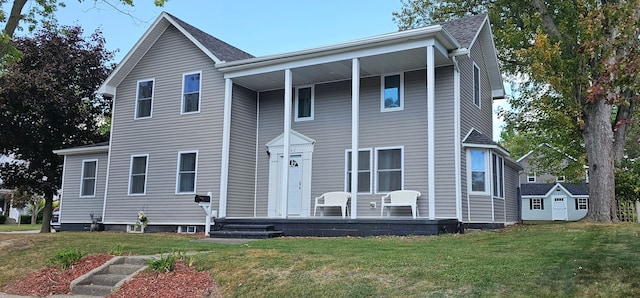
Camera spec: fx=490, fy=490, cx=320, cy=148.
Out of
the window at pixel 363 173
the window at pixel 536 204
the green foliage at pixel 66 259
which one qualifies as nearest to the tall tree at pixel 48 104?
the window at pixel 363 173

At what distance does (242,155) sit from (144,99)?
14.3 ft

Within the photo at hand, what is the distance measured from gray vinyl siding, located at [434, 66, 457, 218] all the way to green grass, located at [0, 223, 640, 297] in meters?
3.55

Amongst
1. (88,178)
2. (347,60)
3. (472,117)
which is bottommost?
(88,178)

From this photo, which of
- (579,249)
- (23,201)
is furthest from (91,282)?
(23,201)

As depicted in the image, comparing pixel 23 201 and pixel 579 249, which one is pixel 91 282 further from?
pixel 23 201

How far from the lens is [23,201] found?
1241 inches

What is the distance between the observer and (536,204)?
1529 inches

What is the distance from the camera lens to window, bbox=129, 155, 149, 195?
16.7 m

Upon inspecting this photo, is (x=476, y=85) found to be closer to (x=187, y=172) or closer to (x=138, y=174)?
(x=187, y=172)

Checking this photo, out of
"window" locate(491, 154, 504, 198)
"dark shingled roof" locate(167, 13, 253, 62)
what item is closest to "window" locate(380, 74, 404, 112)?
"window" locate(491, 154, 504, 198)

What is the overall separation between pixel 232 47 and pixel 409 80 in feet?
23.9

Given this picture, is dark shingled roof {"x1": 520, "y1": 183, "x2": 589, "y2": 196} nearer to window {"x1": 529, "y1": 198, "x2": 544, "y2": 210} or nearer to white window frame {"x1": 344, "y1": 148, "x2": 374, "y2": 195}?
window {"x1": 529, "y1": 198, "x2": 544, "y2": 210}

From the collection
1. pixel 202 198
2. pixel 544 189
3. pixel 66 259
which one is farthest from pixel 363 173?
pixel 544 189

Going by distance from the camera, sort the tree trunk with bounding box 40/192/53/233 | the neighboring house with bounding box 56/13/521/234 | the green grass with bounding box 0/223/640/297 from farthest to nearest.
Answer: the tree trunk with bounding box 40/192/53/233 → the neighboring house with bounding box 56/13/521/234 → the green grass with bounding box 0/223/640/297
